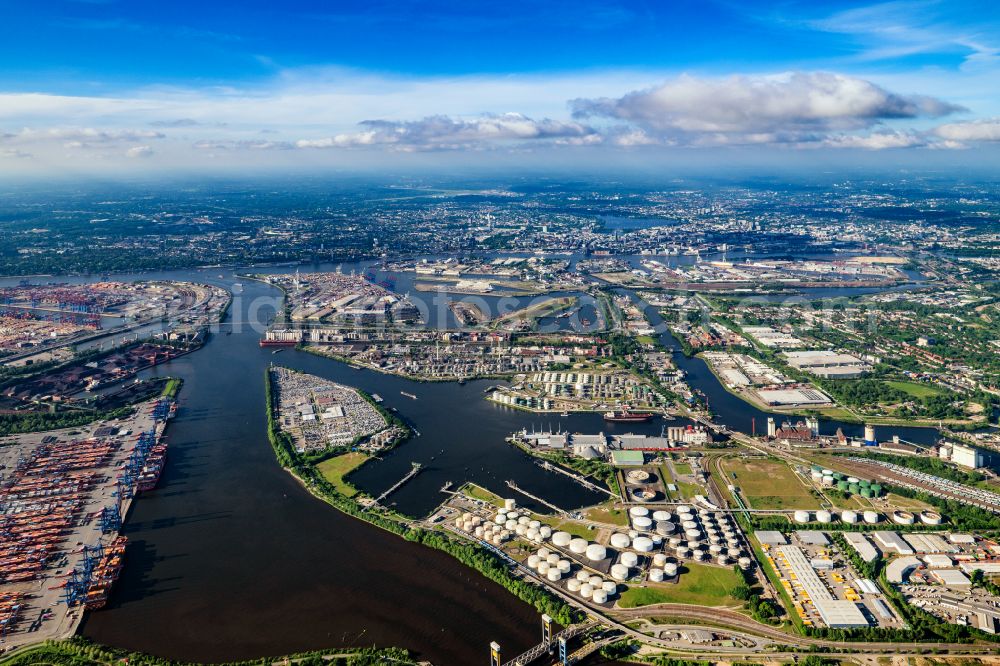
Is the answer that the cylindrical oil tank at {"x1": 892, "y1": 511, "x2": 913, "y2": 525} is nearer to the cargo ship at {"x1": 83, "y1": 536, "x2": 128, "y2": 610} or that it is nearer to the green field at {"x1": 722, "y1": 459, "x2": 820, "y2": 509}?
the green field at {"x1": 722, "y1": 459, "x2": 820, "y2": 509}

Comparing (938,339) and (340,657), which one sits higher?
(938,339)

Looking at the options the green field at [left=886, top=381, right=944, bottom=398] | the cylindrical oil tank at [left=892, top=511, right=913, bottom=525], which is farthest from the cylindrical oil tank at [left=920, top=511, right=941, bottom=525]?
the green field at [left=886, top=381, right=944, bottom=398]

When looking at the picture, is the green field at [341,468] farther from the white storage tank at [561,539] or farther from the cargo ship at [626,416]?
the cargo ship at [626,416]

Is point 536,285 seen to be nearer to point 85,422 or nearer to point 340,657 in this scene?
point 85,422

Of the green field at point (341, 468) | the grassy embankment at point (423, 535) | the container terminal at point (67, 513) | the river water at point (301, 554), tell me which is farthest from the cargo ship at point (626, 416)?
the container terminal at point (67, 513)

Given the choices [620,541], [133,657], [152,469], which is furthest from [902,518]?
[152,469]

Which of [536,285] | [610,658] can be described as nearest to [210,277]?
[536,285]
